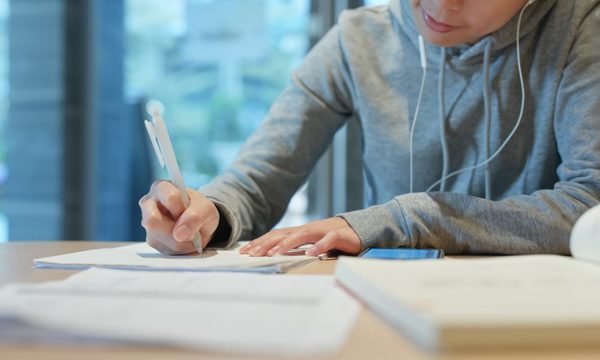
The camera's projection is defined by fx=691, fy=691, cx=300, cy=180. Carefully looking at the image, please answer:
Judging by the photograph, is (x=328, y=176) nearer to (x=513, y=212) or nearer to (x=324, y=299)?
(x=513, y=212)

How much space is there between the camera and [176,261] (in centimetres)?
89

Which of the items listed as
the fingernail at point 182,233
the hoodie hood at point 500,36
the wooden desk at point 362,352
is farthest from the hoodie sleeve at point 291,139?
the wooden desk at point 362,352

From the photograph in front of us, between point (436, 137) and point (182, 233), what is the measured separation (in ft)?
1.92

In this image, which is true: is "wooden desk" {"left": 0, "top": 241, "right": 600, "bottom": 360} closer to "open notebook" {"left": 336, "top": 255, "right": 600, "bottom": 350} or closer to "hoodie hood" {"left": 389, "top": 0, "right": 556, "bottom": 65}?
"open notebook" {"left": 336, "top": 255, "right": 600, "bottom": 350}

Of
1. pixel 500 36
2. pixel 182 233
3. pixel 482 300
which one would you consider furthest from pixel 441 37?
pixel 482 300

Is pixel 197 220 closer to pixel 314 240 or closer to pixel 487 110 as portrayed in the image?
pixel 314 240

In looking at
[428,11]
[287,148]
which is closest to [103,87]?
[287,148]

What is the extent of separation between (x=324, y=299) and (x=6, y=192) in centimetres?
283

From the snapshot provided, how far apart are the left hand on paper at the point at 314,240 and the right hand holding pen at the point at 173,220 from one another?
78mm

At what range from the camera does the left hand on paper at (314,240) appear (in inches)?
36.7

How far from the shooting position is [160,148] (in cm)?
93

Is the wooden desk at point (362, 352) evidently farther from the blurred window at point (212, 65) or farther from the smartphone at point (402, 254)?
the blurred window at point (212, 65)

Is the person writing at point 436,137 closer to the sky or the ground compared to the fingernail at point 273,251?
closer to the sky

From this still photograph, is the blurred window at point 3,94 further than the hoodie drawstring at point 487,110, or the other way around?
the blurred window at point 3,94
